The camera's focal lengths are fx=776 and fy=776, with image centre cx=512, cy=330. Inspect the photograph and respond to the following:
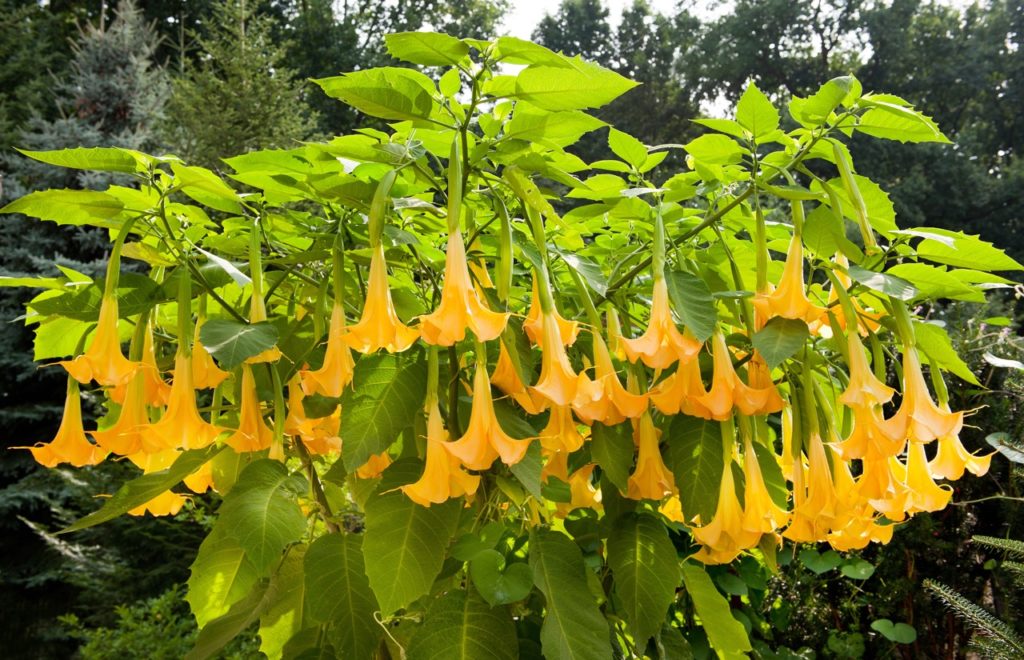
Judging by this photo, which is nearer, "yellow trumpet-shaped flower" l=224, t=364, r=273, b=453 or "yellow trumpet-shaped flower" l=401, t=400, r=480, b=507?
"yellow trumpet-shaped flower" l=401, t=400, r=480, b=507

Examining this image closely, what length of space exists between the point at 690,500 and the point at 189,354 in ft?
1.91

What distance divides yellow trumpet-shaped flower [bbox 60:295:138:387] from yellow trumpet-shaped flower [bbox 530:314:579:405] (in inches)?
16.7

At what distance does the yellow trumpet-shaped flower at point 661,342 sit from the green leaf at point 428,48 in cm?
30

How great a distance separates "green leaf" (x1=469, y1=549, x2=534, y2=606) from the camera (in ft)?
2.72

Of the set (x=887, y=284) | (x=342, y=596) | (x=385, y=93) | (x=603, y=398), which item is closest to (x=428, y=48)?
(x=385, y=93)

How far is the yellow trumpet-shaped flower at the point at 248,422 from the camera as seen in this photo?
2.79 ft

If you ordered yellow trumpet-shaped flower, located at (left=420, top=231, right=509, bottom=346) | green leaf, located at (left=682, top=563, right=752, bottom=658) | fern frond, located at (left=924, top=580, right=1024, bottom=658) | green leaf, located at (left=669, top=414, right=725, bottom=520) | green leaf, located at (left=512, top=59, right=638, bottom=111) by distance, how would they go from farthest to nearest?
fern frond, located at (left=924, top=580, right=1024, bottom=658)
green leaf, located at (left=682, top=563, right=752, bottom=658)
green leaf, located at (left=669, top=414, right=725, bottom=520)
green leaf, located at (left=512, top=59, right=638, bottom=111)
yellow trumpet-shaped flower, located at (left=420, top=231, right=509, bottom=346)

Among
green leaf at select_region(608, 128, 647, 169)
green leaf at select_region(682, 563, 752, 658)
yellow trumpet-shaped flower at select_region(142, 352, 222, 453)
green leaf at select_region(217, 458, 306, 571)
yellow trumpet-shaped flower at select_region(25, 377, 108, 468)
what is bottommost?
green leaf at select_region(682, 563, 752, 658)

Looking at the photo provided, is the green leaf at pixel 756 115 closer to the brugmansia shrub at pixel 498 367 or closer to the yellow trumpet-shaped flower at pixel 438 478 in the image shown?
the brugmansia shrub at pixel 498 367

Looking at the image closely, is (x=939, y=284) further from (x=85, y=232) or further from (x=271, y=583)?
(x=85, y=232)

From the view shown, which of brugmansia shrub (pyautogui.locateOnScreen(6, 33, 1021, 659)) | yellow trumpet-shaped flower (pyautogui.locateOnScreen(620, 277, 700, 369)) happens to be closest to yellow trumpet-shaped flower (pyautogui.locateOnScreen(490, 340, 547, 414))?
brugmansia shrub (pyautogui.locateOnScreen(6, 33, 1021, 659))

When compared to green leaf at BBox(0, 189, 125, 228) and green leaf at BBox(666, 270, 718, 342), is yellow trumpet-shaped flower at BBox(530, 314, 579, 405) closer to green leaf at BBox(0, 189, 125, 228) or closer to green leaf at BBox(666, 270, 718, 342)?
green leaf at BBox(666, 270, 718, 342)

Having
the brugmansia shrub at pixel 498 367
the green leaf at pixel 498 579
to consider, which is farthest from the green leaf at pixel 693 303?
the green leaf at pixel 498 579

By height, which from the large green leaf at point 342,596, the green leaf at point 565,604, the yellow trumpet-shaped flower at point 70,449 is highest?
the yellow trumpet-shaped flower at point 70,449
